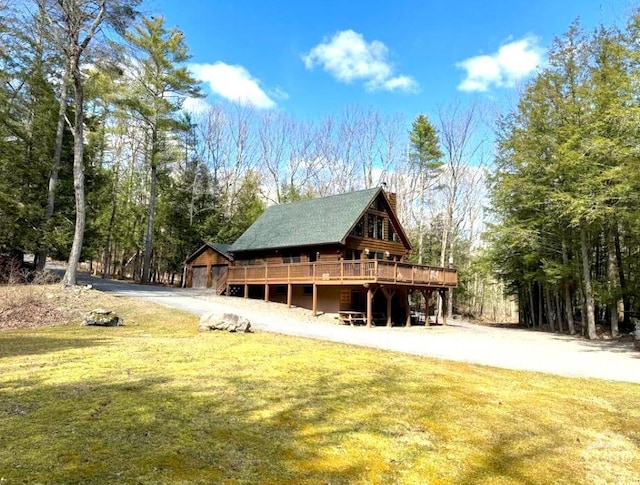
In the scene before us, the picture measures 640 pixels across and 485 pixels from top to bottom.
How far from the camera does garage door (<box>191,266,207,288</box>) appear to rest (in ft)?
106

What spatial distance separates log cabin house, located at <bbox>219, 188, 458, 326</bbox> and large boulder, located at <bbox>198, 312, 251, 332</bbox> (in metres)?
8.21

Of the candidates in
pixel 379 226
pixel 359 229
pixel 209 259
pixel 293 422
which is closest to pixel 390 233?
pixel 379 226

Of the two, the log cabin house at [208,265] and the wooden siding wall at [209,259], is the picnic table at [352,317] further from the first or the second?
Answer: the wooden siding wall at [209,259]

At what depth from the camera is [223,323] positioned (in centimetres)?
1202

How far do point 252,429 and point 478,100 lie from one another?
34.4 metres

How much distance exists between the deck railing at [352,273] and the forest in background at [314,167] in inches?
167

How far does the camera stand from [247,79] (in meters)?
45.6

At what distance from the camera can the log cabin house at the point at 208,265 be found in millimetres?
30592

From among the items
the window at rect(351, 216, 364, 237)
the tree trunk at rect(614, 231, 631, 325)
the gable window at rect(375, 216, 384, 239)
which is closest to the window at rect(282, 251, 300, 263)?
the window at rect(351, 216, 364, 237)

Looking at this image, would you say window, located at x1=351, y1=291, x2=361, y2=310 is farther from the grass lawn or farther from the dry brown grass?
the grass lawn

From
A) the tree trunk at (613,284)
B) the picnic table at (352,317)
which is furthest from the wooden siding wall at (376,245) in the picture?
the tree trunk at (613,284)

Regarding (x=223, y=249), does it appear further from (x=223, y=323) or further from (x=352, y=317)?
(x=223, y=323)

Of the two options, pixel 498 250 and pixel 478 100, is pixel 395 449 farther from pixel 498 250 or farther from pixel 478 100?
pixel 478 100

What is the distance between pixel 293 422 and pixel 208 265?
1119 inches
